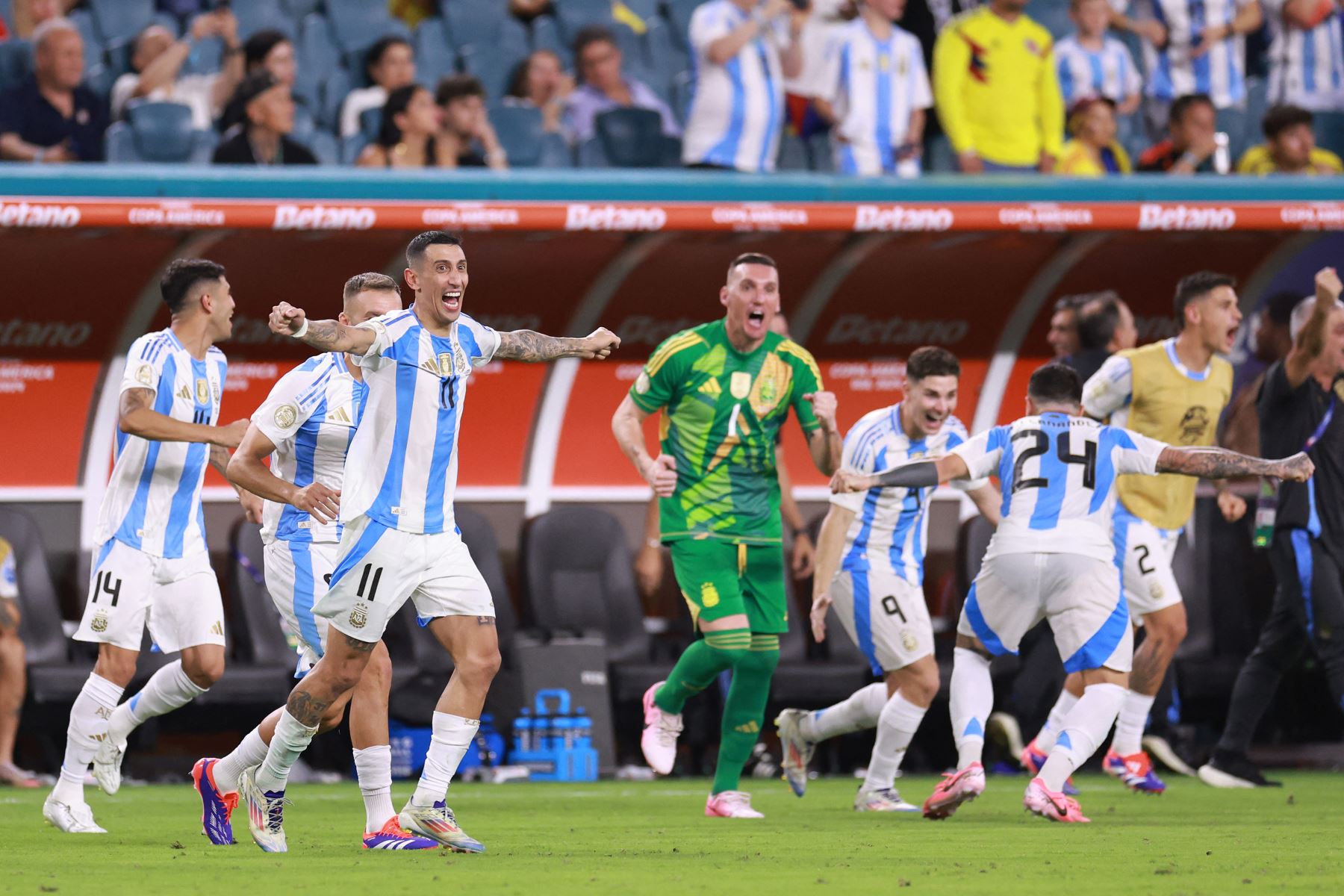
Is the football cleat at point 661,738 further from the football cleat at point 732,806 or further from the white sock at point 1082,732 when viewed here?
the white sock at point 1082,732

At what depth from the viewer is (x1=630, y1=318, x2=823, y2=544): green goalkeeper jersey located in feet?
27.5

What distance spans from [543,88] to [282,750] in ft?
23.2

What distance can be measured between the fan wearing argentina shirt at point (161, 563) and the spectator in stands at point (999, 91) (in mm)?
6375

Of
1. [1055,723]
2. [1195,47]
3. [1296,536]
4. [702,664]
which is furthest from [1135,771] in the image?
[1195,47]

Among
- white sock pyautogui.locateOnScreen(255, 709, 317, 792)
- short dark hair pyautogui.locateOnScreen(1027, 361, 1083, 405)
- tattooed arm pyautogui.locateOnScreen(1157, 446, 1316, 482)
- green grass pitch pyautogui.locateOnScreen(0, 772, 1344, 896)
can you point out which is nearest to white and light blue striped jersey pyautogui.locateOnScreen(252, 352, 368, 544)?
white sock pyautogui.locateOnScreen(255, 709, 317, 792)

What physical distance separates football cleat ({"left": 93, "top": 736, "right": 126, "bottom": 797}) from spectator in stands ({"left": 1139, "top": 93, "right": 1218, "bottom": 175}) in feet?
26.0

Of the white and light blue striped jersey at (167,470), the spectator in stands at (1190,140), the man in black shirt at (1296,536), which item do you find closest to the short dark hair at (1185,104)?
the spectator in stands at (1190,140)

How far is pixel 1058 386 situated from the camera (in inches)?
327

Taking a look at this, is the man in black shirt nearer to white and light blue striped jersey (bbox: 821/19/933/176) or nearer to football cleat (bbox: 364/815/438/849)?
white and light blue striped jersey (bbox: 821/19/933/176)

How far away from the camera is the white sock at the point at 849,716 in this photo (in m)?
9.21

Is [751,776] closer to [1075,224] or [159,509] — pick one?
[1075,224]

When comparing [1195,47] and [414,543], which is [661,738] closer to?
[414,543]

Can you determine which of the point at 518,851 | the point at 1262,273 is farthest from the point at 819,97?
the point at 518,851

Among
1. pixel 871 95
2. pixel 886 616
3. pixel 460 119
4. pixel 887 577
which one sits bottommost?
pixel 886 616
